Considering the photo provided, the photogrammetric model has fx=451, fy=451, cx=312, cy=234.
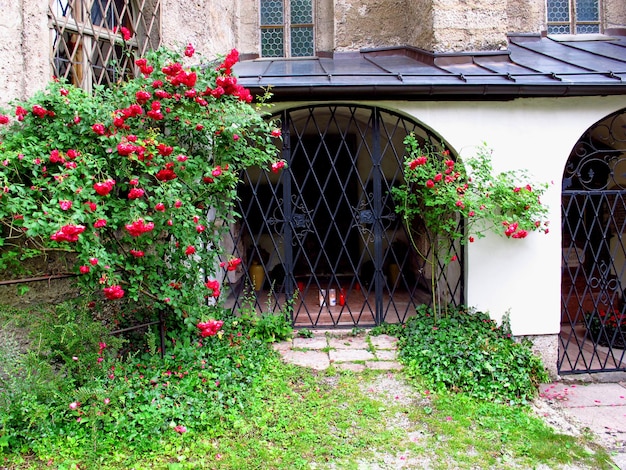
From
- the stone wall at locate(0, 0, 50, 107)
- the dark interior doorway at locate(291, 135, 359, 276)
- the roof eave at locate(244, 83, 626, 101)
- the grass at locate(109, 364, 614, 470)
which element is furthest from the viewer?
the dark interior doorway at locate(291, 135, 359, 276)

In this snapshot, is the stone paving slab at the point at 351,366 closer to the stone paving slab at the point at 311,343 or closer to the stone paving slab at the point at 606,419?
the stone paving slab at the point at 311,343

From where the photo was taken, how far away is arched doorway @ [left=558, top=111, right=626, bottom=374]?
470cm

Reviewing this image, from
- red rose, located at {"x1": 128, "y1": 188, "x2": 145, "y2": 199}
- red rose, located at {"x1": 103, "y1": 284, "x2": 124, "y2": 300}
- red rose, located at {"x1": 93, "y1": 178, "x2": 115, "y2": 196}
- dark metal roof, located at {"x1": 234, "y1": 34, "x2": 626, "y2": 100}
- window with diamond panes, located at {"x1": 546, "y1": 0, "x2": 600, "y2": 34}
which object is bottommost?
red rose, located at {"x1": 103, "y1": 284, "x2": 124, "y2": 300}

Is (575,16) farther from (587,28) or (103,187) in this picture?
(103,187)

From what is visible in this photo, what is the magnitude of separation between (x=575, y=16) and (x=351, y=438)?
670 centimetres

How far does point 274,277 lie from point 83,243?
4.43 metres

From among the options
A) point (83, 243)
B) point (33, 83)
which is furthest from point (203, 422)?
point (33, 83)

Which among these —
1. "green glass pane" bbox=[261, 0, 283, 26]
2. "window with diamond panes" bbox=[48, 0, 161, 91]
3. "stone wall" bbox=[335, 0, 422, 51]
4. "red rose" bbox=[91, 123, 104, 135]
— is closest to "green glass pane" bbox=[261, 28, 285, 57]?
"green glass pane" bbox=[261, 0, 283, 26]

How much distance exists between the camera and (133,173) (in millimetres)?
3408

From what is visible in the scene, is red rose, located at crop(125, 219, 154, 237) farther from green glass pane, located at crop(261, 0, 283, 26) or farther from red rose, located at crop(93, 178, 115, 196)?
green glass pane, located at crop(261, 0, 283, 26)

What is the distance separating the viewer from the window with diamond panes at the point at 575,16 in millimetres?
6492

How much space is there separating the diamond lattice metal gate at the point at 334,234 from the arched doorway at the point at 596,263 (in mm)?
1408

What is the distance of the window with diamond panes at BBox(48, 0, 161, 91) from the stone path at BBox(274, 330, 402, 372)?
292cm

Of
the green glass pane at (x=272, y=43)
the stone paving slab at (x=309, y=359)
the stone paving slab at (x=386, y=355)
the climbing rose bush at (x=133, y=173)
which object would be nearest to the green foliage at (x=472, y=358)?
the stone paving slab at (x=386, y=355)
